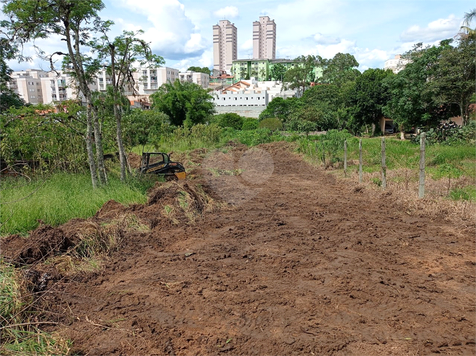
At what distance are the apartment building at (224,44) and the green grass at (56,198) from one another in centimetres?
14205

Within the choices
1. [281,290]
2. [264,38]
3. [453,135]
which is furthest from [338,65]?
[264,38]

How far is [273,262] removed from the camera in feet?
15.0

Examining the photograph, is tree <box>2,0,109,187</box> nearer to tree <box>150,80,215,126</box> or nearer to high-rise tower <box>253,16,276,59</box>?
tree <box>150,80,215,126</box>

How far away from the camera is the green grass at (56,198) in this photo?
5.81 m

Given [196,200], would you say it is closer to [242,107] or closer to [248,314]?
[248,314]

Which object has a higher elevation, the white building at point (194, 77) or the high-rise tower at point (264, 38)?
the high-rise tower at point (264, 38)

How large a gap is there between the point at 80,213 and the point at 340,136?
9.07 meters

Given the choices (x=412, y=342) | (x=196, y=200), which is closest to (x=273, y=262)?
(x=412, y=342)

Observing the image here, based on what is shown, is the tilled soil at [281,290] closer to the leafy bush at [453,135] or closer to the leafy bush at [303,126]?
the leafy bush at [453,135]

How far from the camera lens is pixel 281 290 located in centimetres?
377

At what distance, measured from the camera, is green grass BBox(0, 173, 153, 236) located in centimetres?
581

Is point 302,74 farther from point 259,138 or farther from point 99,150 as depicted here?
point 99,150

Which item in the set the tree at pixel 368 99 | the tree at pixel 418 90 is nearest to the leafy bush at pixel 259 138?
the tree at pixel 418 90

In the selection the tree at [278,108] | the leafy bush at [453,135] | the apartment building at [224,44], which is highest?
the apartment building at [224,44]
